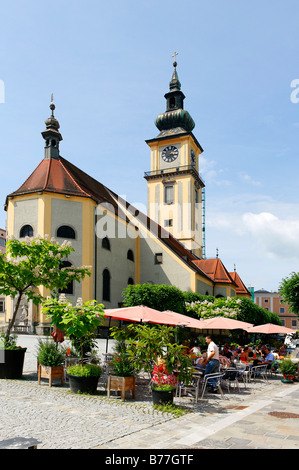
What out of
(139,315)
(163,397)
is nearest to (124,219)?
(139,315)

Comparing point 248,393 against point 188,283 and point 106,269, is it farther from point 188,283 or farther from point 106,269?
point 188,283

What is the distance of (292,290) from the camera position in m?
34.4

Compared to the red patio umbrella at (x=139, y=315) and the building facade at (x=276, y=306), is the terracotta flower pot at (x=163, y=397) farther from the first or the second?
the building facade at (x=276, y=306)

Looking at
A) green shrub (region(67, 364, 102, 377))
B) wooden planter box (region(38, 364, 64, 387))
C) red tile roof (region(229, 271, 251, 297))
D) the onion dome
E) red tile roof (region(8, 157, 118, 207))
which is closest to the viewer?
green shrub (region(67, 364, 102, 377))

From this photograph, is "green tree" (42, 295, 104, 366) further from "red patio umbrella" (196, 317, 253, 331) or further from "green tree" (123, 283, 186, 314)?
"green tree" (123, 283, 186, 314)

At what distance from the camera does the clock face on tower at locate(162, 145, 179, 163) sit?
55344 mm

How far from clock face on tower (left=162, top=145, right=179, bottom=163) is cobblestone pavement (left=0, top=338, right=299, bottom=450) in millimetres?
45945

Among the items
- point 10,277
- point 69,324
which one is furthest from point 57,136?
point 69,324

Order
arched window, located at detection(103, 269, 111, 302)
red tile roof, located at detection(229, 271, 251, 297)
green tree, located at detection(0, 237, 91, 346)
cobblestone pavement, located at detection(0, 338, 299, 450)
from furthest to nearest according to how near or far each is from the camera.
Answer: red tile roof, located at detection(229, 271, 251, 297) → arched window, located at detection(103, 269, 111, 302) → green tree, located at detection(0, 237, 91, 346) → cobblestone pavement, located at detection(0, 338, 299, 450)

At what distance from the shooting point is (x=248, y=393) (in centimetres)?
1268

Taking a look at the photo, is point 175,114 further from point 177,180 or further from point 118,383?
point 118,383

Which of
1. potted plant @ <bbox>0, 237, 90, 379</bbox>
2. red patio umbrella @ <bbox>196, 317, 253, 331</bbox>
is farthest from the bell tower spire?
red patio umbrella @ <bbox>196, 317, 253, 331</bbox>

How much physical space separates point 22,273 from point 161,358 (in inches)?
209

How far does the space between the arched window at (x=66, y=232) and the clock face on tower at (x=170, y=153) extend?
1003 inches
